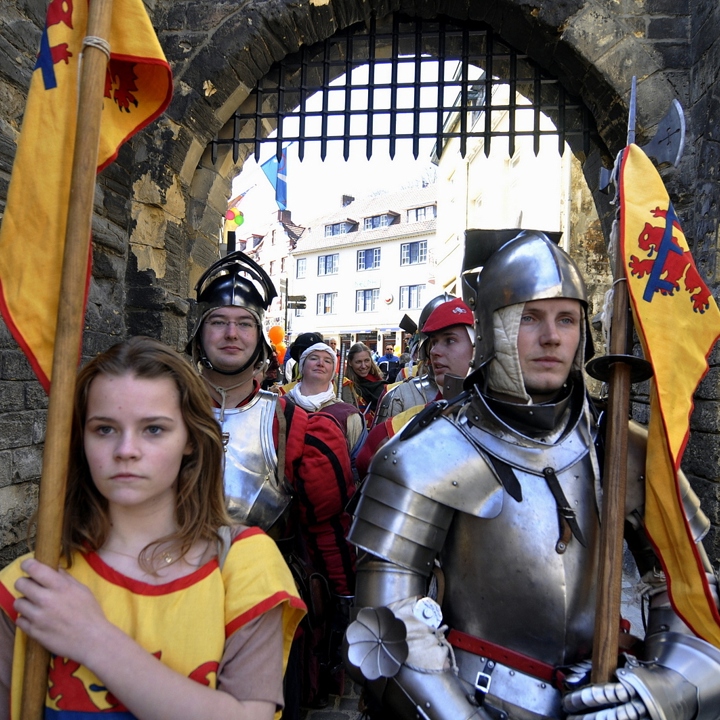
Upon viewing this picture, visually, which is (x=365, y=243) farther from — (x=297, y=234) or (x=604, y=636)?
(x=604, y=636)

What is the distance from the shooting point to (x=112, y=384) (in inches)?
45.9

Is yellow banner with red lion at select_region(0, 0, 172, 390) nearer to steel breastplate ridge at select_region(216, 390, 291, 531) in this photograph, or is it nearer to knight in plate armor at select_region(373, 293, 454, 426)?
steel breastplate ridge at select_region(216, 390, 291, 531)

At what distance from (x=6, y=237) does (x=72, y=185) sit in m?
0.20

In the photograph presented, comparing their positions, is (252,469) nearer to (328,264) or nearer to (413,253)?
(413,253)

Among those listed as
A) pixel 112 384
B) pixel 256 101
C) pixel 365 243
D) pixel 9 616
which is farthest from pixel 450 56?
pixel 365 243

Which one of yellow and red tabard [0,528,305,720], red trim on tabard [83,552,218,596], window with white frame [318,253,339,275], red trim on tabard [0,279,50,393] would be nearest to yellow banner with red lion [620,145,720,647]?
yellow and red tabard [0,528,305,720]

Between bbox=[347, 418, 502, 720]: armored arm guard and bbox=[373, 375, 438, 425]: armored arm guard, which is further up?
bbox=[373, 375, 438, 425]: armored arm guard

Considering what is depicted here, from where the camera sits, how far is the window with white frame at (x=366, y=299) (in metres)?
35.1

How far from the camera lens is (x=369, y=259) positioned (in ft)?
119

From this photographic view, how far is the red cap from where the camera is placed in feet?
10.6

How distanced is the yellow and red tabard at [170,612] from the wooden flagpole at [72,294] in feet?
0.36

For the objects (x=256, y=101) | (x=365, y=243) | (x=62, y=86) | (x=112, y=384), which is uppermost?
(x=365, y=243)

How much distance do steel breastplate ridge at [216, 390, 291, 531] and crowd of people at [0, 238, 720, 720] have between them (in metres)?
0.01

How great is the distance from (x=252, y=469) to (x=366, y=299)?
33.6 m
